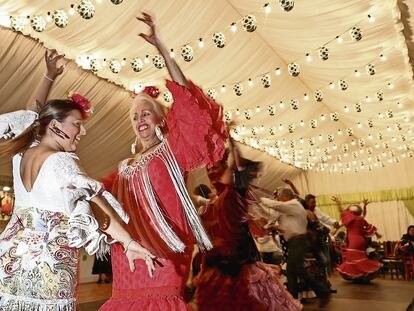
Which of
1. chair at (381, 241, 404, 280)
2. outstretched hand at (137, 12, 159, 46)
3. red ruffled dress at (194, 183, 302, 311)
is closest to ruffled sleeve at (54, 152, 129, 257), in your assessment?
outstretched hand at (137, 12, 159, 46)

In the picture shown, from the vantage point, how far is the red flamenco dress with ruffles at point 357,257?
7387 mm

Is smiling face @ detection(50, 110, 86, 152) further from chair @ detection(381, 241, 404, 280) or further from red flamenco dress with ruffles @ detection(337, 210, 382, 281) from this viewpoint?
chair @ detection(381, 241, 404, 280)

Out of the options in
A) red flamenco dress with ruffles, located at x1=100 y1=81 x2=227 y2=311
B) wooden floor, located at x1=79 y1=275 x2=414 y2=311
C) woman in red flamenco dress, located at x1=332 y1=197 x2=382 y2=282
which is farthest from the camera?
woman in red flamenco dress, located at x1=332 y1=197 x2=382 y2=282

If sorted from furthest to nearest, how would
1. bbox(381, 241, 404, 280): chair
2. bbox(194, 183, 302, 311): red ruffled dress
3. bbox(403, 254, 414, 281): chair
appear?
1. bbox(381, 241, 404, 280): chair
2. bbox(403, 254, 414, 281): chair
3. bbox(194, 183, 302, 311): red ruffled dress

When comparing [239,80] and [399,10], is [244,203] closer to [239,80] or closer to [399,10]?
[399,10]

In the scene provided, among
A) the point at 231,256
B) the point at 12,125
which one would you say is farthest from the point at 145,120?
the point at 231,256

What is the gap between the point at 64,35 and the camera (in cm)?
484

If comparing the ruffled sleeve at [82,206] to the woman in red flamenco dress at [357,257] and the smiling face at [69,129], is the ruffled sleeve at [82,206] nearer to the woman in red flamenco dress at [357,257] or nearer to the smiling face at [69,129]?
the smiling face at [69,129]

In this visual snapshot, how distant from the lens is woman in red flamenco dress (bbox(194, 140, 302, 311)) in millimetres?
2613

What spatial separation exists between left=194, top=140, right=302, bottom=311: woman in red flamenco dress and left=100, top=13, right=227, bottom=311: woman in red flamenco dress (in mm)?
1088

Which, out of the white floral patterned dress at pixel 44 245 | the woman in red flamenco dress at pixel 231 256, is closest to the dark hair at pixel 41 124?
the white floral patterned dress at pixel 44 245

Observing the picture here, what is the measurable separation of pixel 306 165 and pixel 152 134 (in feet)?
41.7

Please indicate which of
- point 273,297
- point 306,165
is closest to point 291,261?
point 273,297

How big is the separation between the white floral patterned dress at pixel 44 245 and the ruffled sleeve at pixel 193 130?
1.17ft
